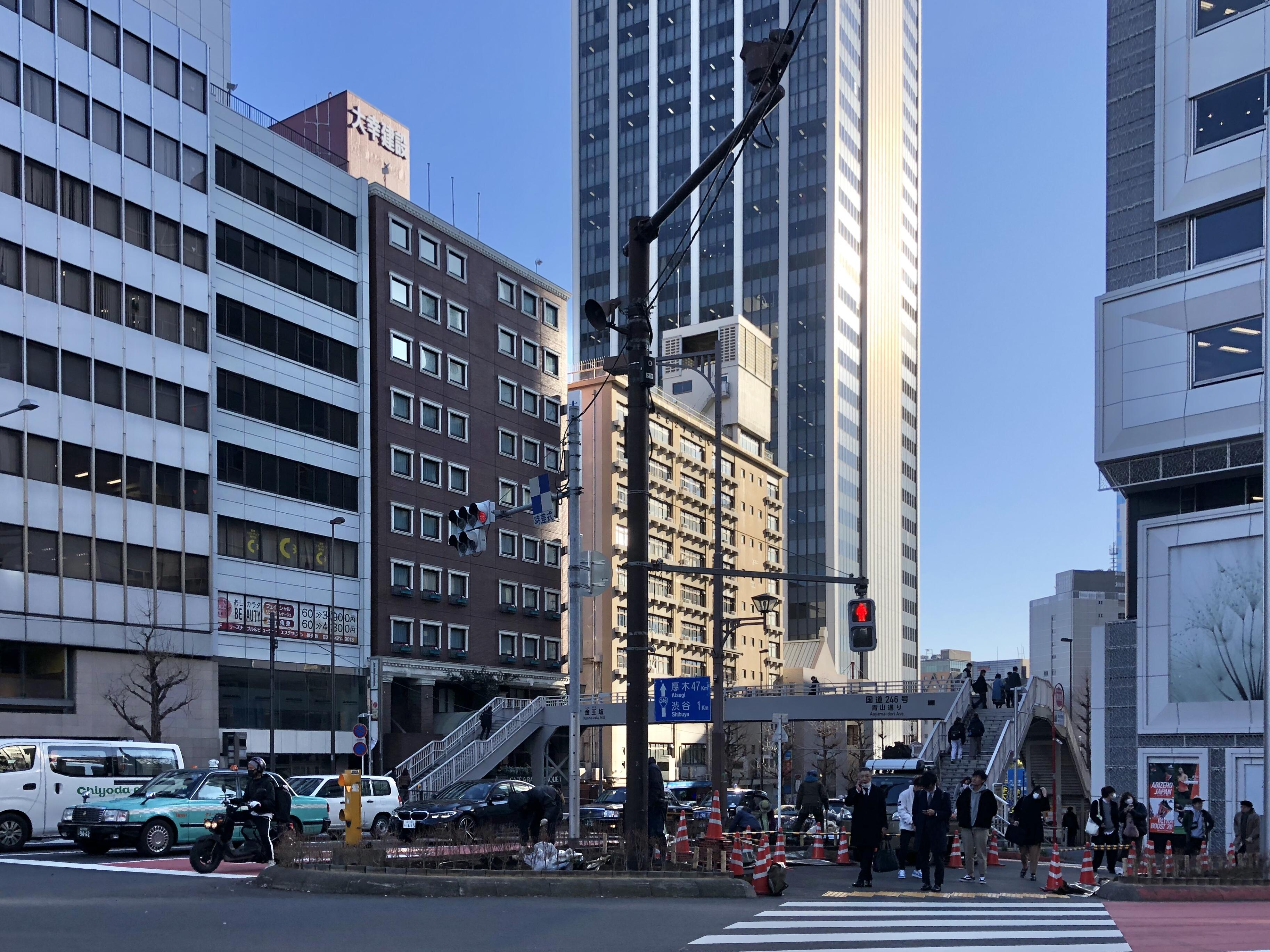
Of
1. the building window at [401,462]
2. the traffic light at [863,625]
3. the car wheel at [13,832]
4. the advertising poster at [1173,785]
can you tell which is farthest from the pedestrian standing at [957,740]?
the car wheel at [13,832]

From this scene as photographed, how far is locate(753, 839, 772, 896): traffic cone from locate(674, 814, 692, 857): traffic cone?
1324mm

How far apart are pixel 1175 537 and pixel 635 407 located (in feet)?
61.1

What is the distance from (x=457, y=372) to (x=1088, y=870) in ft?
155

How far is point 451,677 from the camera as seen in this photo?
65.8 m

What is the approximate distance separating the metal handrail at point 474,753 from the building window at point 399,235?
71.2 feet

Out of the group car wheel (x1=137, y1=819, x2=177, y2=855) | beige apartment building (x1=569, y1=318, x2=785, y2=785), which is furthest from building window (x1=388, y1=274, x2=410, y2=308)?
car wheel (x1=137, y1=819, x2=177, y2=855)

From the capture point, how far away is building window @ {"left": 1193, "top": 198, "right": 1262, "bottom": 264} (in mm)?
32219

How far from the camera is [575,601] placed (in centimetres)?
2200

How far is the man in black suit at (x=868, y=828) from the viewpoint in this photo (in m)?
20.8

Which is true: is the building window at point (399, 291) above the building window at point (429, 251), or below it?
below

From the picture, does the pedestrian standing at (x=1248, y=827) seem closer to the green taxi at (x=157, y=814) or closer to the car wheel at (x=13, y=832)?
the green taxi at (x=157, y=814)

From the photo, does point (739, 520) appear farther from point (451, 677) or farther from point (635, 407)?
point (635, 407)

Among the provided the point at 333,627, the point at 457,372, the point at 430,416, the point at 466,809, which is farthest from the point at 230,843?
the point at 457,372

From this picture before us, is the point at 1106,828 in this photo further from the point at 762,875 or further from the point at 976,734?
the point at 976,734
